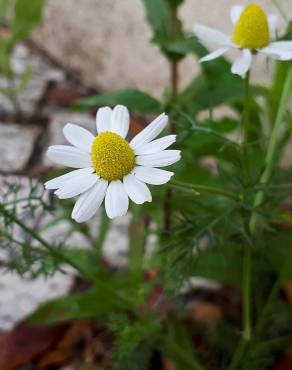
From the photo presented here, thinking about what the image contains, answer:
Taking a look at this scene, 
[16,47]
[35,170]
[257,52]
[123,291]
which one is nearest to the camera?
[257,52]

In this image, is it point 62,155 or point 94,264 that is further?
point 94,264

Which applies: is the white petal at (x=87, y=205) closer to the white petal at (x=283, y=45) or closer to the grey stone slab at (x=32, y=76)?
the white petal at (x=283, y=45)

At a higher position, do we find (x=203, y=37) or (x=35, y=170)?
(x=203, y=37)

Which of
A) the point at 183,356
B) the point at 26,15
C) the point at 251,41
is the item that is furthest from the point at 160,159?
the point at 26,15

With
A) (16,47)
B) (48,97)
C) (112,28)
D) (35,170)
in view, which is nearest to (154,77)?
(112,28)

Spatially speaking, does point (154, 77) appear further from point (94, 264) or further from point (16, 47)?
point (94, 264)

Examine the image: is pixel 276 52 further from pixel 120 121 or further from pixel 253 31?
pixel 120 121

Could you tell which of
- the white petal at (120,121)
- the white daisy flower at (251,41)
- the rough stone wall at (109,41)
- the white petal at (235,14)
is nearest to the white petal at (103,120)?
the white petal at (120,121)
